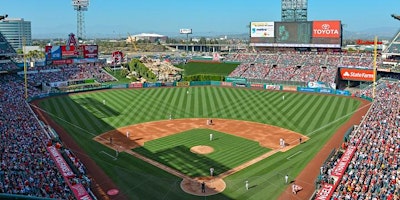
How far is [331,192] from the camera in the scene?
22672mm

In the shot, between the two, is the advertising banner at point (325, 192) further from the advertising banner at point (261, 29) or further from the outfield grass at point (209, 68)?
the advertising banner at point (261, 29)

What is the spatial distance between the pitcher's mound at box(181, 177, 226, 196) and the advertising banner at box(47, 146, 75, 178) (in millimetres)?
8368

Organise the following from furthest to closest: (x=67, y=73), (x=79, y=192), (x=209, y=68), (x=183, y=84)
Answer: (x=209, y=68)
(x=67, y=73)
(x=183, y=84)
(x=79, y=192)

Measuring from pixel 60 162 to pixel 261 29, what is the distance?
61994 mm

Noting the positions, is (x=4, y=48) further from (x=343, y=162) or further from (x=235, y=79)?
(x=343, y=162)

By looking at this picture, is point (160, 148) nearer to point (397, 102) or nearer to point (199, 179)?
point (199, 179)

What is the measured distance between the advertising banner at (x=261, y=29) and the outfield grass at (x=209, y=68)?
8441 millimetres

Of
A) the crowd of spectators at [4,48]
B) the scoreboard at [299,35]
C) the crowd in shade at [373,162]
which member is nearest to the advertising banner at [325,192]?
the crowd in shade at [373,162]

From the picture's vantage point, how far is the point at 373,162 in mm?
26016

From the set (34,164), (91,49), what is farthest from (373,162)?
(91,49)

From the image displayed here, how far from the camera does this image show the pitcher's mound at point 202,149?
1346 inches

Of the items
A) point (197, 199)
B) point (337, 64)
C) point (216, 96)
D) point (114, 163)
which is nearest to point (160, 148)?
point (114, 163)

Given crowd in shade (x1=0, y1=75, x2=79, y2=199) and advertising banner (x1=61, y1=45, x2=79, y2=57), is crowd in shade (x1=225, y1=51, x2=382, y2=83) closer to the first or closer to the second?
advertising banner (x1=61, y1=45, x2=79, y2=57)

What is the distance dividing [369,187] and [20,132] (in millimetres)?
29416
